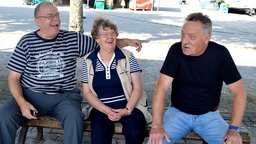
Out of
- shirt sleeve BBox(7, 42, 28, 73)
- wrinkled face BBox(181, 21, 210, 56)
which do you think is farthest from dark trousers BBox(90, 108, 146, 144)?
shirt sleeve BBox(7, 42, 28, 73)

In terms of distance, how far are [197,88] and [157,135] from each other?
56cm

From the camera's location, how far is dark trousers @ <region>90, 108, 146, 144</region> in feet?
9.79

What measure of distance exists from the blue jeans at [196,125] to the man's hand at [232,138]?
0.09 m

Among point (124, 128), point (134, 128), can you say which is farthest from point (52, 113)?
point (134, 128)

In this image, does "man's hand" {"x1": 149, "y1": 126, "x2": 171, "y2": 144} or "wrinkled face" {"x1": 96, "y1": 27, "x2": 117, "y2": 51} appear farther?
"wrinkled face" {"x1": 96, "y1": 27, "x2": 117, "y2": 51}

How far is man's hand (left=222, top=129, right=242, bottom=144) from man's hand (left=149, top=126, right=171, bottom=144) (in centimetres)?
47

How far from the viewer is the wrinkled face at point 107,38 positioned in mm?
3176

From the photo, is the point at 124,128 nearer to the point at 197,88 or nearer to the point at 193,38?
the point at 197,88

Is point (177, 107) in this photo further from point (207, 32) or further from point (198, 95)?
point (207, 32)

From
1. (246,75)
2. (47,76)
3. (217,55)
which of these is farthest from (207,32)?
(246,75)

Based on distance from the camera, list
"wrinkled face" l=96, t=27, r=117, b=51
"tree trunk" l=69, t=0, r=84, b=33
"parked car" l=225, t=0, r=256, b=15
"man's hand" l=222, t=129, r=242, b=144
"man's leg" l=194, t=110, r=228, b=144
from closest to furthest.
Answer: "man's hand" l=222, t=129, r=242, b=144 → "man's leg" l=194, t=110, r=228, b=144 → "wrinkled face" l=96, t=27, r=117, b=51 → "tree trunk" l=69, t=0, r=84, b=33 → "parked car" l=225, t=0, r=256, b=15

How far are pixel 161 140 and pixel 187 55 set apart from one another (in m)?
0.76

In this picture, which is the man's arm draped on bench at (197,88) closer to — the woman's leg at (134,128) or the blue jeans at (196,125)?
the blue jeans at (196,125)

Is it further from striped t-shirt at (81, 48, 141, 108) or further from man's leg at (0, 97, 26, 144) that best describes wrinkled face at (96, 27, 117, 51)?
man's leg at (0, 97, 26, 144)
